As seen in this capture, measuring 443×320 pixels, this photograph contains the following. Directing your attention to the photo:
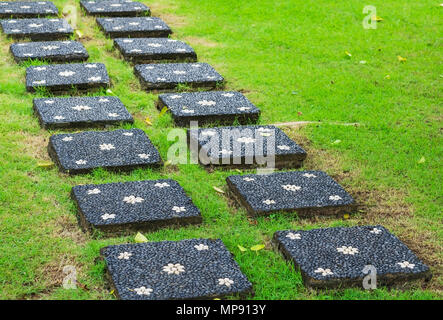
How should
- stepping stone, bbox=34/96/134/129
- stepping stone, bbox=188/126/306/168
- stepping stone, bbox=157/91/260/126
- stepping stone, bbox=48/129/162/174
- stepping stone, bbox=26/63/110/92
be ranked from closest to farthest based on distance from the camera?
stepping stone, bbox=48/129/162/174
stepping stone, bbox=188/126/306/168
stepping stone, bbox=34/96/134/129
stepping stone, bbox=157/91/260/126
stepping stone, bbox=26/63/110/92

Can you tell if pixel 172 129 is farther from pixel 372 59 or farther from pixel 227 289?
pixel 372 59

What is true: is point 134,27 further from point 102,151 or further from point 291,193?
point 291,193

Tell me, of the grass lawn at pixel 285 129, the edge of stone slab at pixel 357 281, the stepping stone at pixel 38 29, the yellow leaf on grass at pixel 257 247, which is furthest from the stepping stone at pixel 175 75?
the edge of stone slab at pixel 357 281

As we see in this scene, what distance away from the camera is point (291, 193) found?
381 centimetres

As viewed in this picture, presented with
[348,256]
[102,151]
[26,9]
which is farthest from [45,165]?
[26,9]

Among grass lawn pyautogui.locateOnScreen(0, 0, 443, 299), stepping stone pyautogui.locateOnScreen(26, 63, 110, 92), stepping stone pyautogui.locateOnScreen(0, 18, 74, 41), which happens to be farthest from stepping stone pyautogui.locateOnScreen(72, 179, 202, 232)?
stepping stone pyautogui.locateOnScreen(0, 18, 74, 41)

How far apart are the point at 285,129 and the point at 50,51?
8.27 ft

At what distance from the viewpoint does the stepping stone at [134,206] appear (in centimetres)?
342

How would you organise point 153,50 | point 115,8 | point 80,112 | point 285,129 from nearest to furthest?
1. point 80,112
2. point 285,129
3. point 153,50
4. point 115,8

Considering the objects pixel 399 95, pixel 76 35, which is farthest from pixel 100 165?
pixel 76 35

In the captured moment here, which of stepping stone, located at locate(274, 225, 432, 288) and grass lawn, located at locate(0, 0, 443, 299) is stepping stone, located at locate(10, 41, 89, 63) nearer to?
grass lawn, located at locate(0, 0, 443, 299)

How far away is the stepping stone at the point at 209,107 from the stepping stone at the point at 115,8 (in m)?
2.81

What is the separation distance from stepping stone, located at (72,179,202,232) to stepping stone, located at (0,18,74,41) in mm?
3380

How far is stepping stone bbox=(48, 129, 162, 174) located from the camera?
4.05 meters
